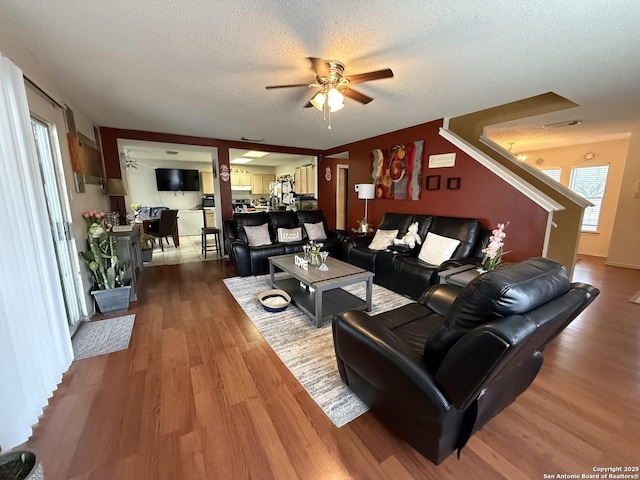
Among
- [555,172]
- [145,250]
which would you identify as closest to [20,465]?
[145,250]

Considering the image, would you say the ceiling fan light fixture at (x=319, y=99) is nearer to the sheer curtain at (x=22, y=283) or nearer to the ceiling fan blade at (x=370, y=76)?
the ceiling fan blade at (x=370, y=76)

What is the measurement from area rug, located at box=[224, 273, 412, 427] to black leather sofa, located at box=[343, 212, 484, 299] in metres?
0.18

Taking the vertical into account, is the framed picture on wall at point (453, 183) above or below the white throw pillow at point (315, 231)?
above

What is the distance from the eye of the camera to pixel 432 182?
12.8 ft

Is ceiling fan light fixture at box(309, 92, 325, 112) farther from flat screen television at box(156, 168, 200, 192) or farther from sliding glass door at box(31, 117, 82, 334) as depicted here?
flat screen television at box(156, 168, 200, 192)

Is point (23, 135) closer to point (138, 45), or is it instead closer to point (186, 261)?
point (138, 45)

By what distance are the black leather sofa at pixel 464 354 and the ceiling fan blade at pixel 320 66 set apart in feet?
5.68

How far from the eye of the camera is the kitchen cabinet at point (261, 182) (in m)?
8.49

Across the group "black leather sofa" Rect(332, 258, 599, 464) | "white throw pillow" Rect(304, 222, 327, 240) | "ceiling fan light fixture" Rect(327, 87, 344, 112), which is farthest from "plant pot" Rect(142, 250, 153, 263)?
"black leather sofa" Rect(332, 258, 599, 464)

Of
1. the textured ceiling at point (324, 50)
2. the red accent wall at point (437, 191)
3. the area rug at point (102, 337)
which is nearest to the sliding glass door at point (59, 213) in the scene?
the area rug at point (102, 337)

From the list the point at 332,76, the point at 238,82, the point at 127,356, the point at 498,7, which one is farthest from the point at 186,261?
the point at 498,7

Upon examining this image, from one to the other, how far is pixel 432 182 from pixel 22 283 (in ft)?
14.2

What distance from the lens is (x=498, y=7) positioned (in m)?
1.44

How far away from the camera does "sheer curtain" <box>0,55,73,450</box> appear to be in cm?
129
